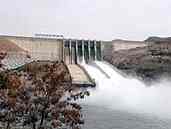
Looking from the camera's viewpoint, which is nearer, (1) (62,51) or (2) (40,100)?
(2) (40,100)

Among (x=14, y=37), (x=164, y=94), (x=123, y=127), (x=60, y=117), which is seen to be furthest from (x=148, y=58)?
(x=60, y=117)

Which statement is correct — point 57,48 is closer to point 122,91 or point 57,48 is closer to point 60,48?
point 60,48

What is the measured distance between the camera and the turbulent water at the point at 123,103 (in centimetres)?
4116

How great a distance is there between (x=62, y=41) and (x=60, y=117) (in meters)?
67.7

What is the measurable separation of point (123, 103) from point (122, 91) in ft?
42.1

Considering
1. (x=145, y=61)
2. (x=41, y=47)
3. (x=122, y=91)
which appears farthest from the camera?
(x=145, y=61)

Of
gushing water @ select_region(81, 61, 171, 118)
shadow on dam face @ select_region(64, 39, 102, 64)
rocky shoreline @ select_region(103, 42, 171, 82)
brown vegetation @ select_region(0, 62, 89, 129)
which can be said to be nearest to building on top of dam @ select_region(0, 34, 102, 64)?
shadow on dam face @ select_region(64, 39, 102, 64)

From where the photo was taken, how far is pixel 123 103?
6253cm

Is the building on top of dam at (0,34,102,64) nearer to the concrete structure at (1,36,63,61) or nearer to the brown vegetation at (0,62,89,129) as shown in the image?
the concrete structure at (1,36,63,61)

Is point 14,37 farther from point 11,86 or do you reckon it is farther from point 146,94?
point 11,86

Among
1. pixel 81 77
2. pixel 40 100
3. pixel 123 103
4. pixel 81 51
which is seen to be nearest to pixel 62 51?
pixel 81 51

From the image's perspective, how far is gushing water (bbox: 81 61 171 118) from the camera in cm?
6334

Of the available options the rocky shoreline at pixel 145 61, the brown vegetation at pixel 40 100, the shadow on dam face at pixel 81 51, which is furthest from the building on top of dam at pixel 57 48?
the brown vegetation at pixel 40 100

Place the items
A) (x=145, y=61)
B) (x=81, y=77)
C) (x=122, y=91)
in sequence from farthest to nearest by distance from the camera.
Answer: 1. (x=145, y=61)
2. (x=81, y=77)
3. (x=122, y=91)
